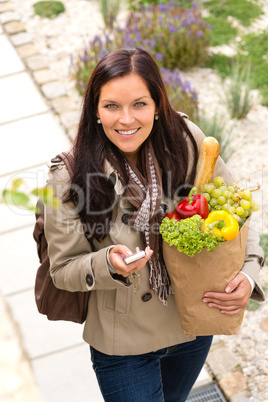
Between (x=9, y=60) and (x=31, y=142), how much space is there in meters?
1.51

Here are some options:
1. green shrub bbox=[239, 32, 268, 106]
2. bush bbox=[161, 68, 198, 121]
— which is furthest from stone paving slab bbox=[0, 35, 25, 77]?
green shrub bbox=[239, 32, 268, 106]

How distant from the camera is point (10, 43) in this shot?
22.5 ft

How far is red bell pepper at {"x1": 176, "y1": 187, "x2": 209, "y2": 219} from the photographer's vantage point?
6.97 feet

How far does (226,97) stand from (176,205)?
3.51 meters

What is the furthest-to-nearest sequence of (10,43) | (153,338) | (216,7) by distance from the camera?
(216,7) < (10,43) < (153,338)

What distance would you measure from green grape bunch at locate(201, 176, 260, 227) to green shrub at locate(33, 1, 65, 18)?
224 inches

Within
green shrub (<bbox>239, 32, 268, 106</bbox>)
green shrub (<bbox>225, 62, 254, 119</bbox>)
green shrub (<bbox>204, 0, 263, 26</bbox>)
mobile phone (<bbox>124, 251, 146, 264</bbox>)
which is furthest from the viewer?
green shrub (<bbox>204, 0, 263, 26</bbox>)

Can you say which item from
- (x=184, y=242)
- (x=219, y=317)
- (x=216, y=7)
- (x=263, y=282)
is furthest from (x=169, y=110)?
(x=216, y=7)

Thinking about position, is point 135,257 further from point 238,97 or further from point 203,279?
point 238,97

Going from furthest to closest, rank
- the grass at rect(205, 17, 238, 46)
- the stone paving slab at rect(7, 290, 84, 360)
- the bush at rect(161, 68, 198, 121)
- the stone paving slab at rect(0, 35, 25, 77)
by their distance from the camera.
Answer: the grass at rect(205, 17, 238, 46), the stone paving slab at rect(0, 35, 25, 77), the bush at rect(161, 68, 198, 121), the stone paving slab at rect(7, 290, 84, 360)

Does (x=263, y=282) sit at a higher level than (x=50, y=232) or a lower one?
lower

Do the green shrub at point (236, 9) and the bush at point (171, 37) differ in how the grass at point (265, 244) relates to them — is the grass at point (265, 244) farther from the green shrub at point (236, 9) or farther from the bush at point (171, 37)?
the green shrub at point (236, 9)

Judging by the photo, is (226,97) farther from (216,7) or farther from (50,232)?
(50,232)

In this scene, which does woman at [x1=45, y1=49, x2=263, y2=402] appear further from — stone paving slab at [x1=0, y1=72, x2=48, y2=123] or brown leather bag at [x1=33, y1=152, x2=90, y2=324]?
stone paving slab at [x1=0, y1=72, x2=48, y2=123]
